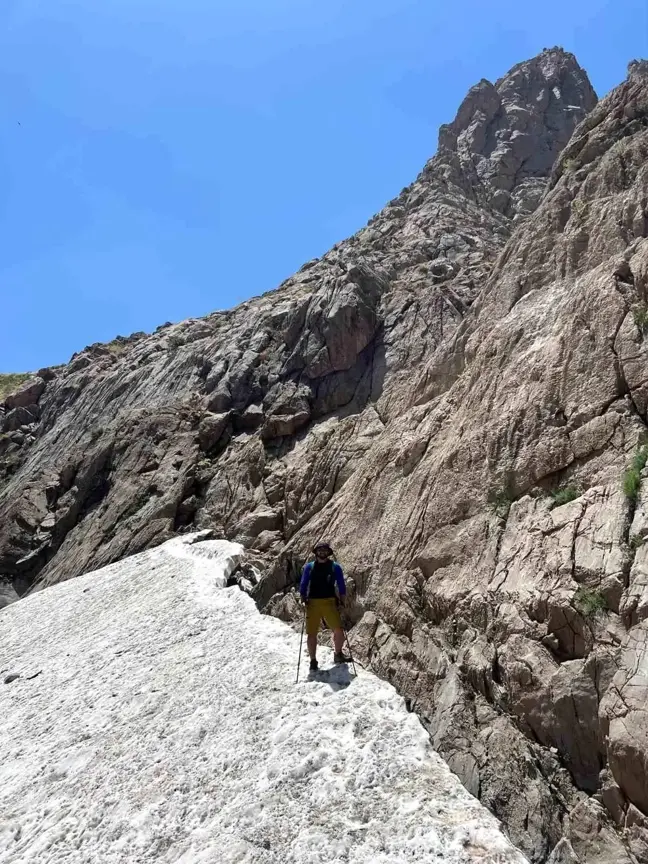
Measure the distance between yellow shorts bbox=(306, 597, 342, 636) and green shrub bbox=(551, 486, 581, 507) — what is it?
486 cm

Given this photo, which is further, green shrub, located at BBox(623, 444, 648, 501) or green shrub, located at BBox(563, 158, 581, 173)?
green shrub, located at BBox(563, 158, 581, 173)

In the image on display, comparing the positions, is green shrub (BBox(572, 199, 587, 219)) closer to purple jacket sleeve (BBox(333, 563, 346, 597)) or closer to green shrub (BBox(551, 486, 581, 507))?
green shrub (BBox(551, 486, 581, 507))

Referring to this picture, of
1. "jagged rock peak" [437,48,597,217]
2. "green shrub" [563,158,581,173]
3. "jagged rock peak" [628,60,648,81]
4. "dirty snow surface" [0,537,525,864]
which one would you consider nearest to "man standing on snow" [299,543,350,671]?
"dirty snow surface" [0,537,525,864]

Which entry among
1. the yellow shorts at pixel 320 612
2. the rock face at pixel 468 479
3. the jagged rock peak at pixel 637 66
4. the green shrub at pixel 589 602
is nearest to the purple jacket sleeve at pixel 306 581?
the yellow shorts at pixel 320 612

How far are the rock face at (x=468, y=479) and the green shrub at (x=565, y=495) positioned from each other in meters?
0.06

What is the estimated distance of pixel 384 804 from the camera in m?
8.93

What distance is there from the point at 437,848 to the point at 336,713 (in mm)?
3482

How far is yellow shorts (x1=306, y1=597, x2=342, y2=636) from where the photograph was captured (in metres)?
12.6

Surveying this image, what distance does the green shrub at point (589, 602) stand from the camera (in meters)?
8.96

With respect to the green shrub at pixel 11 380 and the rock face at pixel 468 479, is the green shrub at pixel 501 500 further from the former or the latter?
the green shrub at pixel 11 380

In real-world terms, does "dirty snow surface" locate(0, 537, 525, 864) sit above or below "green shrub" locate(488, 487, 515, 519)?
below

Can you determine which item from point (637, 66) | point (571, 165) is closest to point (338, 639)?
point (571, 165)

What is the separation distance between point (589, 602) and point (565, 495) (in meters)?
2.52

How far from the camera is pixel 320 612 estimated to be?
12664mm
